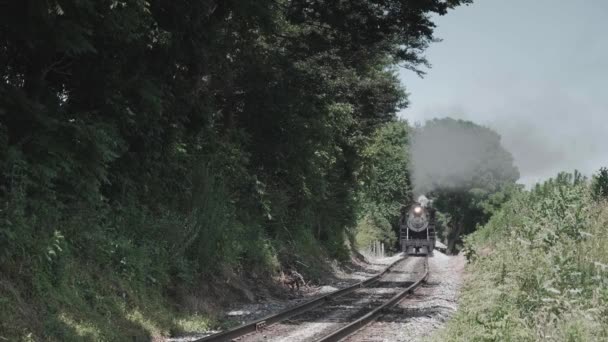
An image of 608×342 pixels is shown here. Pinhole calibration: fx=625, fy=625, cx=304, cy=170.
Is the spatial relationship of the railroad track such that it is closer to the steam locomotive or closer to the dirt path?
the dirt path

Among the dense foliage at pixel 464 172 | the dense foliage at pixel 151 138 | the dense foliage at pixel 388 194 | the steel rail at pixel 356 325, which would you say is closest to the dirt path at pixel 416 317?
the steel rail at pixel 356 325

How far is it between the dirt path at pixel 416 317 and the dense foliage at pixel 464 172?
2168 inches

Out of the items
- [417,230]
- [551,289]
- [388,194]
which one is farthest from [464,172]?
[551,289]

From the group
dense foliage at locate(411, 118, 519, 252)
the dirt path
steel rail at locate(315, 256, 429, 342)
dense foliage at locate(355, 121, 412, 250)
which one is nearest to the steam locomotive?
dense foliage at locate(355, 121, 412, 250)

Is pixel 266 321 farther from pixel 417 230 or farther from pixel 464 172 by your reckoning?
pixel 464 172

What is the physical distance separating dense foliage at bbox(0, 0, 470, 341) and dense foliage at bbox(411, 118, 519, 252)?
54399 mm

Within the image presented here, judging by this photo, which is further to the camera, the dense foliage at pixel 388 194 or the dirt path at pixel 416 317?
the dense foliage at pixel 388 194

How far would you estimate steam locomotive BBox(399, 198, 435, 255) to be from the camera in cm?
4741

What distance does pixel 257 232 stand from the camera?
19766 mm

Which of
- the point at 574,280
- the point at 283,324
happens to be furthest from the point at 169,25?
the point at 574,280

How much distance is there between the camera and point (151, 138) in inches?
509

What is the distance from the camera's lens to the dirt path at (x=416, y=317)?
36.3 feet

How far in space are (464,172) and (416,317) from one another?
220ft

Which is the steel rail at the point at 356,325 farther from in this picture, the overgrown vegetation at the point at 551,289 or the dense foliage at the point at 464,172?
the dense foliage at the point at 464,172
